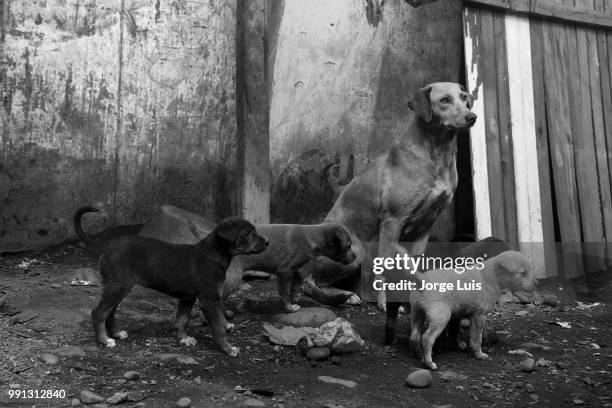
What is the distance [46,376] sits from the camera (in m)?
3.86

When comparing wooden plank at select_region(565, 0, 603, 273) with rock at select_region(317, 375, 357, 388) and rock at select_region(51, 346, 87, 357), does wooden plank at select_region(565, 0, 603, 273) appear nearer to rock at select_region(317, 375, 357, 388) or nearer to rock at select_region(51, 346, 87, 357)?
rock at select_region(317, 375, 357, 388)

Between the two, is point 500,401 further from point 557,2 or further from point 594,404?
point 557,2

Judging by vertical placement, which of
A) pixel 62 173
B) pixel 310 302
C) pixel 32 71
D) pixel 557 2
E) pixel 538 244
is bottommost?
pixel 310 302

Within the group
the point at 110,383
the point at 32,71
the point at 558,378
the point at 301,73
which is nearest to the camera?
the point at 110,383

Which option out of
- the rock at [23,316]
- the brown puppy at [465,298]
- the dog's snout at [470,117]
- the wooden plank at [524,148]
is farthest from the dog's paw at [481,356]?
the rock at [23,316]

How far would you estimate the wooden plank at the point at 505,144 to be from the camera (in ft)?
22.8

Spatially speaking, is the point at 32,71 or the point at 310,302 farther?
the point at 32,71

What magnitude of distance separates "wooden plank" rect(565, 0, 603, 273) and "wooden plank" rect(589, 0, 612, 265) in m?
0.06

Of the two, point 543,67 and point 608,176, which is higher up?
point 543,67

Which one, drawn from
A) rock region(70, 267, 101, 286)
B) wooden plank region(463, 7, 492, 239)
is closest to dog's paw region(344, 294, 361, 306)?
wooden plank region(463, 7, 492, 239)

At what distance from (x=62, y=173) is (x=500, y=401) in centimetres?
414

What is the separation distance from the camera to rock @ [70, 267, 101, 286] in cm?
570

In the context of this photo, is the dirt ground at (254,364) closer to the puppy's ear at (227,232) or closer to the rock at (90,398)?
the rock at (90,398)

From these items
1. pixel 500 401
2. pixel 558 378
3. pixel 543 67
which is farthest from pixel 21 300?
pixel 543 67
